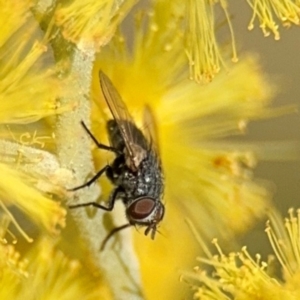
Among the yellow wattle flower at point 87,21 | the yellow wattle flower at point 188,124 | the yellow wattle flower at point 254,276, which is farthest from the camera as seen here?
the yellow wattle flower at point 188,124

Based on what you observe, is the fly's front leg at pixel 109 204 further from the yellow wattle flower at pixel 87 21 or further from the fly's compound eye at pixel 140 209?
the yellow wattle flower at pixel 87 21

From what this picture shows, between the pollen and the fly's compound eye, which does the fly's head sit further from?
the pollen

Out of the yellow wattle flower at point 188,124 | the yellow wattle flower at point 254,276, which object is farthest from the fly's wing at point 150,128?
the yellow wattle flower at point 254,276

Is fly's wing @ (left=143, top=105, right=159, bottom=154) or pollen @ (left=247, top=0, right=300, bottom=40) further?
fly's wing @ (left=143, top=105, right=159, bottom=154)

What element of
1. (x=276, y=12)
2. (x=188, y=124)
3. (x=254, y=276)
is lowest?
(x=254, y=276)

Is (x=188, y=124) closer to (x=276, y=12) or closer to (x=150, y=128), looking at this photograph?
(x=150, y=128)

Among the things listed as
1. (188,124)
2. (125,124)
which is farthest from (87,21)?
(188,124)

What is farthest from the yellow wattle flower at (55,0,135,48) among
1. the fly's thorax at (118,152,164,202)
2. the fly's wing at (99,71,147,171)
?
the fly's thorax at (118,152,164,202)


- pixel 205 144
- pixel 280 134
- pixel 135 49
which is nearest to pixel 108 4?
pixel 135 49
